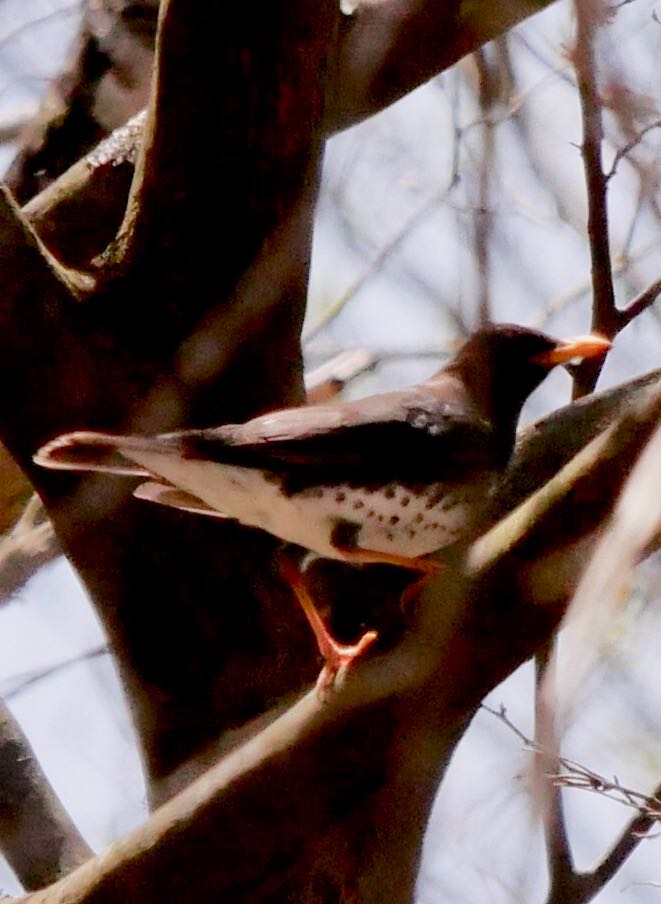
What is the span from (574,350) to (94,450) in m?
1.21

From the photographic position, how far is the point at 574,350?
2.80 m

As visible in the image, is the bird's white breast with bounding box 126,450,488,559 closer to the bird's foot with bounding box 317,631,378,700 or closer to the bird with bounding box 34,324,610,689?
the bird with bounding box 34,324,610,689

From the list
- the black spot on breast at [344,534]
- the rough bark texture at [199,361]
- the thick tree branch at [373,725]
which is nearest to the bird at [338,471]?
the black spot on breast at [344,534]

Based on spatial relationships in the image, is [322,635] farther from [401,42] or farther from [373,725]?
[401,42]

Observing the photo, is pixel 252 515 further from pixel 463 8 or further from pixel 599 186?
pixel 463 8

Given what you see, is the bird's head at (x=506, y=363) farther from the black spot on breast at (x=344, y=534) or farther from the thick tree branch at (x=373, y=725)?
the thick tree branch at (x=373, y=725)

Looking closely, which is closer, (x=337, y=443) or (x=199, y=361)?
(x=337, y=443)

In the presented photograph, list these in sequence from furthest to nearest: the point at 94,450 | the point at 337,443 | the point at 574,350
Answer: the point at 574,350 < the point at 337,443 < the point at 94,450

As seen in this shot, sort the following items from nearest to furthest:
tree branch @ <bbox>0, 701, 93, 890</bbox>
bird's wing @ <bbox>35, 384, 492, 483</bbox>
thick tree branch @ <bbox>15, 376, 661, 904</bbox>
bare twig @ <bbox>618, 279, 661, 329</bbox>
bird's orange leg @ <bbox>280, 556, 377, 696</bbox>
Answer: thick tree branch @ <bbox>15, 376, 661, 904</bbox> < bird's orange leg @ <bbox>280, 556, 377, 696</bbox> < bird's wing @ <bbox>35, 384, 492, 483</bbox> < bare twig @ <bbox>618, 279, 661, 329</bbox> < tree branch @ <bbox>0, 701, 93, 890</bbox>

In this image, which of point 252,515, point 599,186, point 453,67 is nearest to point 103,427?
point 252,515

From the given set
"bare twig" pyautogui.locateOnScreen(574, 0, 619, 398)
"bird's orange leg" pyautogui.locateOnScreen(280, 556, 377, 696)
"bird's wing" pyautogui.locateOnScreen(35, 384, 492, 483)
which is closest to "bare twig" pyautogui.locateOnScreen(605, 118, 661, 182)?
"bare twig" pyautogui.locateOnScreen(574, 0, 619, 398)

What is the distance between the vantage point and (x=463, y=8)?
9.76 ft

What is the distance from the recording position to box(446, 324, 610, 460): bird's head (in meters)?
2.95

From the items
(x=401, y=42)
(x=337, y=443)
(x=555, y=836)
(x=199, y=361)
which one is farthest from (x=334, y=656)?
(x=401, y=42)
